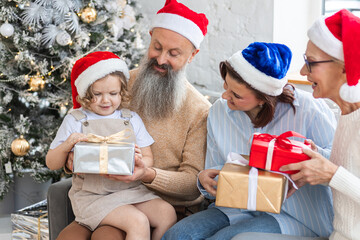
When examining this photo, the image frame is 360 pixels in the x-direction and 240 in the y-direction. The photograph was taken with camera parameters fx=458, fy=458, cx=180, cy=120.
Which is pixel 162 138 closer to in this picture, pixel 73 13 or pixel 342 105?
pixel 342 105

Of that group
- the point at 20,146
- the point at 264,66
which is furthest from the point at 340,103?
the point at 20,146

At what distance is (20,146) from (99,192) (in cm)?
168

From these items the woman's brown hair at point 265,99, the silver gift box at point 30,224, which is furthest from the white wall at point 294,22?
the silver gift box at point 30,224

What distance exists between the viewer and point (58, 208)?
245cm

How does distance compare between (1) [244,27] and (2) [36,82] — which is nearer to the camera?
(2) [36,82]

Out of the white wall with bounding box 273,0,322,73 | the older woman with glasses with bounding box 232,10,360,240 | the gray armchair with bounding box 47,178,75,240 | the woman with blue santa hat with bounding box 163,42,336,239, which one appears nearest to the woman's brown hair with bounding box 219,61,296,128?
the woman with blue santa hat with bounding box 163,42,336,239

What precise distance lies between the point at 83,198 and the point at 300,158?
1070 mm

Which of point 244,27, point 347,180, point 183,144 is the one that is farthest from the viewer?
point 244,27

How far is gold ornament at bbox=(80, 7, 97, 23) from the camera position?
11.7 ft

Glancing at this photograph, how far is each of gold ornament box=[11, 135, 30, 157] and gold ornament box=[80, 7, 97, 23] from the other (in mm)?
1078

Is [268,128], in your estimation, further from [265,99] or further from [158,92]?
[158,92]

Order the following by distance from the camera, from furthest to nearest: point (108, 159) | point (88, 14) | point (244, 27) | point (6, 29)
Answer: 1. point (244, 27)
2. point (88, 14)
3. point (6, 29)
4. point (108, 159)

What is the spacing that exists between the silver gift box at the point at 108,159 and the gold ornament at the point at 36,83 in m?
1.77

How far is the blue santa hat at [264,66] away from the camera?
6.98ft
